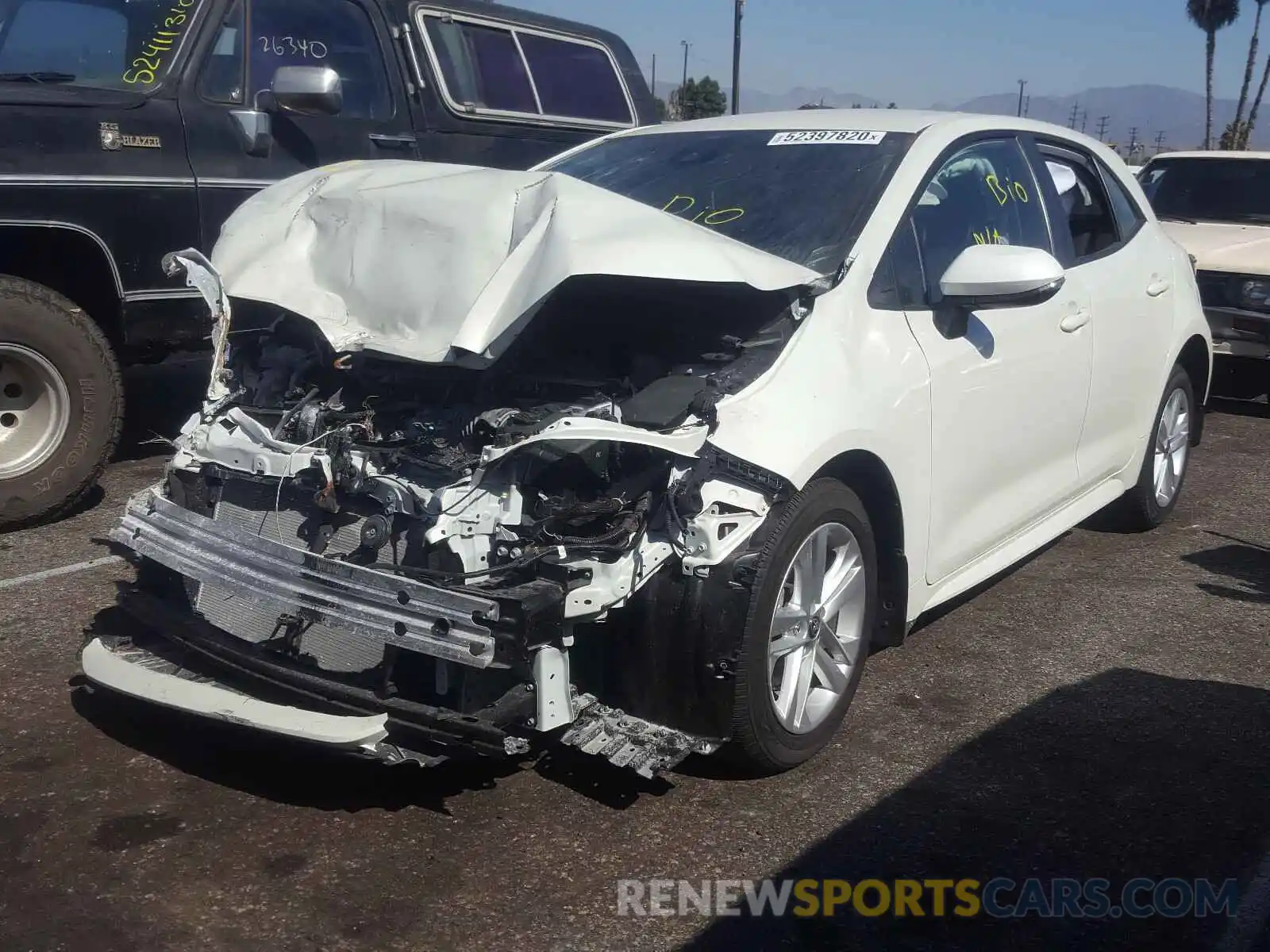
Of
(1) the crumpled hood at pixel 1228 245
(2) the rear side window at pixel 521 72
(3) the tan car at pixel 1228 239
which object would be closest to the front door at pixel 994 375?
(2) the rear side window at pixel 521 72

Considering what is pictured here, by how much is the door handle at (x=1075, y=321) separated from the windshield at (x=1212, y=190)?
5.58m

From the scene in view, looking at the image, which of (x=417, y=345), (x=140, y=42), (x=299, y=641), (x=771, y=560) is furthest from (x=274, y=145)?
(x=771, y=560)

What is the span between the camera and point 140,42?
596 centimetres

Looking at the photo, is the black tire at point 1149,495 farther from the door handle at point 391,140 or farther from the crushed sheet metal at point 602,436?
the door handle at point 391,140

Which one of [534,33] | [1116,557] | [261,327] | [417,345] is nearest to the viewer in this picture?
[417,345]

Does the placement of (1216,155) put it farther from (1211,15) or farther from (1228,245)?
(1211,15)

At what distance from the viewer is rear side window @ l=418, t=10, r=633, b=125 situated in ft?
23.0

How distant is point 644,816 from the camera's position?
3451mm

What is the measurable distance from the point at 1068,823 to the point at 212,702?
2.22 metres

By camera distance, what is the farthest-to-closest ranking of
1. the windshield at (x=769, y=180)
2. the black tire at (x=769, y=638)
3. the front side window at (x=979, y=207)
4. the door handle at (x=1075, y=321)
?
the door handle at (x=1075, y=321) < the front side window at (x=979, y=207) < the windshield at (x=769, y=180) < the black tire at (x=769, y=638)

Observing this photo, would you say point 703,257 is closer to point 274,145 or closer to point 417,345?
point 417,345

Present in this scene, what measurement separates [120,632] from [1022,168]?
346 cm

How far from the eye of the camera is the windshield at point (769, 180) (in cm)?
409

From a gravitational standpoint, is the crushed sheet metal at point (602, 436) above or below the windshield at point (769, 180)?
below
